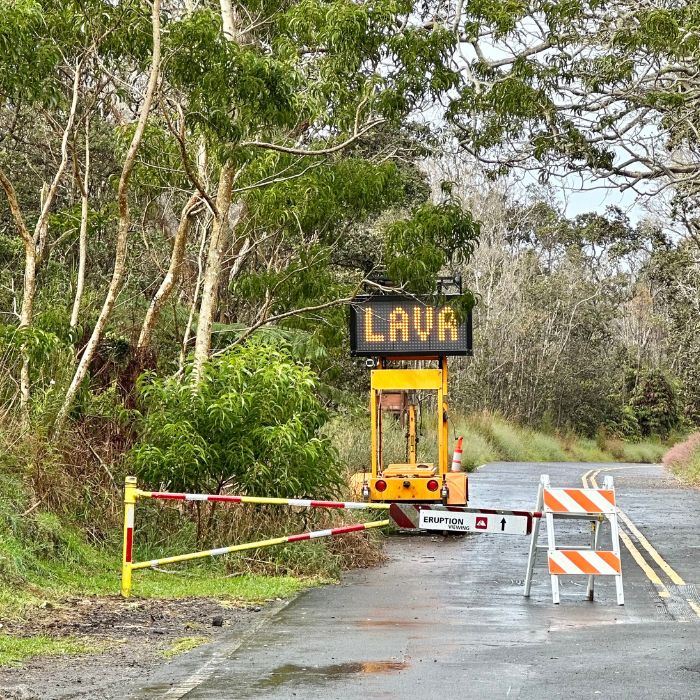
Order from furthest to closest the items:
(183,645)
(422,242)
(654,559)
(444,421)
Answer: (444,421) → (422,242) → (654,559) → (183,645)

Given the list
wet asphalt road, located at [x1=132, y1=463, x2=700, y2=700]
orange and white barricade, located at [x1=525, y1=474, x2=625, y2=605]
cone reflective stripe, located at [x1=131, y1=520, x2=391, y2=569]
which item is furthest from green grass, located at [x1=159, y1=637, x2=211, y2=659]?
orange and white barricade, located at [x1=525, y1=474, x2=625, y2=605]

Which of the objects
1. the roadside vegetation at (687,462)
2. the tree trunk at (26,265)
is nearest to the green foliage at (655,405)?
the roadside vegetation at (687,462)

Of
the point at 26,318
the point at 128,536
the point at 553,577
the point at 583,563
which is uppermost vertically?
the point at 26,318

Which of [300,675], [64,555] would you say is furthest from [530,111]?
[300,675]

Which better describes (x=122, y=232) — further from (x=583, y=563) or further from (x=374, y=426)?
(x=583, y=563)

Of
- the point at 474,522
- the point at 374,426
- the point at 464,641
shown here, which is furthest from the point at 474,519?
the point at 374,426

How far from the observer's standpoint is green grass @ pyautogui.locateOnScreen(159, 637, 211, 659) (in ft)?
30.3

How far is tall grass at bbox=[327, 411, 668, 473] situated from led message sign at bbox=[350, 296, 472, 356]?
78.9 inches

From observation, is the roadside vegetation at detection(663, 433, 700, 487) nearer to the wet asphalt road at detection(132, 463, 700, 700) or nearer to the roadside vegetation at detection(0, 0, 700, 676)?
the roadside vegetation at detection(0, 0, 700, 676)

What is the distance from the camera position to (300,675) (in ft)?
27.6

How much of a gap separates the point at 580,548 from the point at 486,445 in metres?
38.6

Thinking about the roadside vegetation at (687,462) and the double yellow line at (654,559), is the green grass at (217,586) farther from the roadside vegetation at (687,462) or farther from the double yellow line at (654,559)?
the roadside vegetation at (687,462)

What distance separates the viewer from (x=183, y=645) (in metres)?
9.56

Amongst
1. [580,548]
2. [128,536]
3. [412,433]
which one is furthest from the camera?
[412,433]
